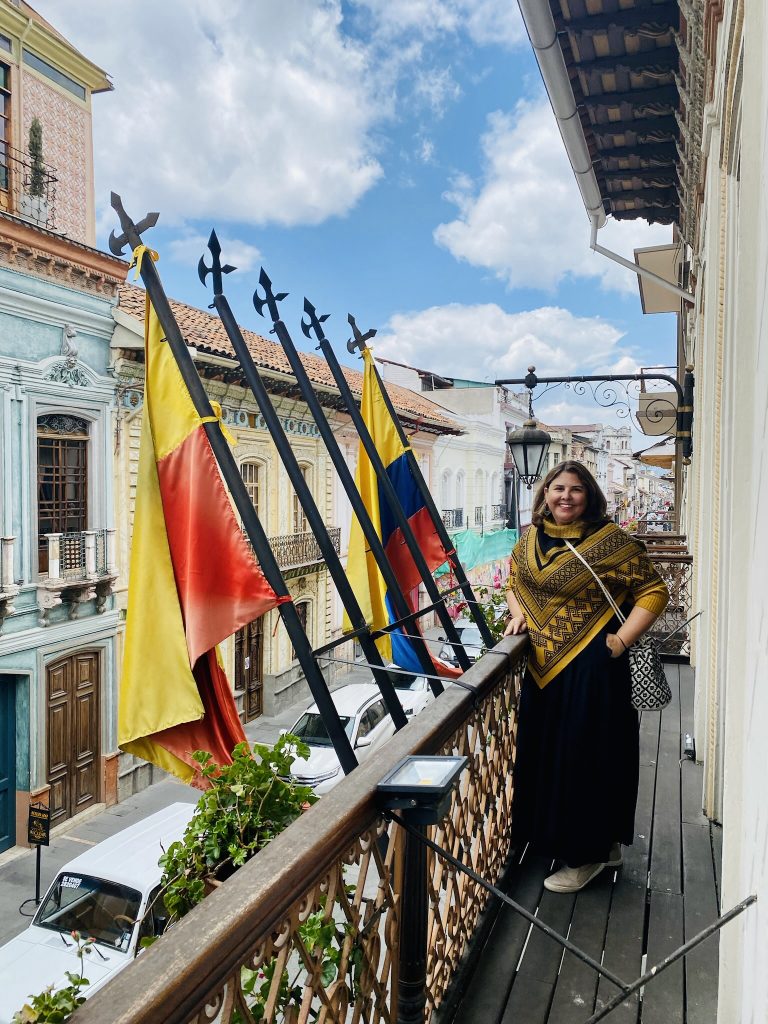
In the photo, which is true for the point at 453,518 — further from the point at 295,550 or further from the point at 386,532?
the point at 386,532

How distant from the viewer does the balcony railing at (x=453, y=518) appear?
2499cm

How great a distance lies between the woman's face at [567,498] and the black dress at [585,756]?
3.6 inches

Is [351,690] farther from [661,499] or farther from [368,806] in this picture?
[661,499]

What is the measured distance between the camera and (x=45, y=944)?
6.05 meters

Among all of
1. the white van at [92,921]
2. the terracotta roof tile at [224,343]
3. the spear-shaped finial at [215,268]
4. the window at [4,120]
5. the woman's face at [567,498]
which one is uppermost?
the window at [4,120]

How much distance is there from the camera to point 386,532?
567cm

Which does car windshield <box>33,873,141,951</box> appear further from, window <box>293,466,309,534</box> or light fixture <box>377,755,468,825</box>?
window <box>293,466,309,534</box>

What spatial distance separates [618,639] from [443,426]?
20.1 meters

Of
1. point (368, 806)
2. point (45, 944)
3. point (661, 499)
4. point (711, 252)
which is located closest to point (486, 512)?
point (45, 944)

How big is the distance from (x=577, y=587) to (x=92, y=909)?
5837 millimetres

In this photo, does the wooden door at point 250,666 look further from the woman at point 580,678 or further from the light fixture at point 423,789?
the light fixture at point 423,789

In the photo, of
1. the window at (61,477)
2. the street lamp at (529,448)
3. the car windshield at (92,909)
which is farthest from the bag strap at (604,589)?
the window at (61,477)

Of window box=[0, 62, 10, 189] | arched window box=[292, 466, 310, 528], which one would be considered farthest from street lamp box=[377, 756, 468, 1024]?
arched window box=[292, 466, 310, 528]

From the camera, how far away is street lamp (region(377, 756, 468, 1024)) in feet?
4.33
